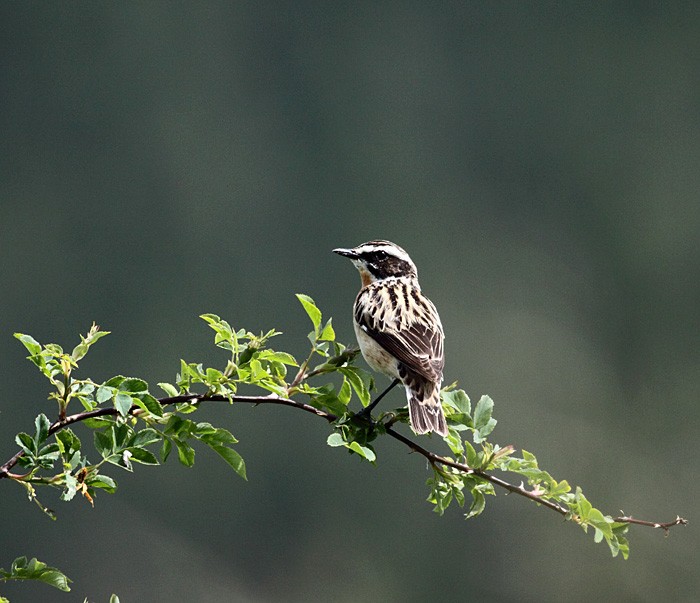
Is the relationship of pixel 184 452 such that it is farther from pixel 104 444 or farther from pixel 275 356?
pixel 275 356

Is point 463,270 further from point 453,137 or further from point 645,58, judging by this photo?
point 645,58

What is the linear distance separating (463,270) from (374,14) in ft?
13.9

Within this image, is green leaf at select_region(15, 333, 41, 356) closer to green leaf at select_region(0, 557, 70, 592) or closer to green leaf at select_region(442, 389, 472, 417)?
green leaf at select_region(0, 557, 70, 592)

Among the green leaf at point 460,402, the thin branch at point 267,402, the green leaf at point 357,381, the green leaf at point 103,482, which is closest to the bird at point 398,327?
the green leaf at point 460,402

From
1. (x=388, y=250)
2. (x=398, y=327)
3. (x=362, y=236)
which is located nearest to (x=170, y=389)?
(x=398, y=327)

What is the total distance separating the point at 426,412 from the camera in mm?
2533

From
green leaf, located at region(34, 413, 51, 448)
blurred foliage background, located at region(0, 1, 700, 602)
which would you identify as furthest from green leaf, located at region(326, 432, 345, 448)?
blurred foliage background, located at region(0, 1, 700, 602)

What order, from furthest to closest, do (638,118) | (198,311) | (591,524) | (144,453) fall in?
(638,118)
(198,311)
(591,524)
(144,453)

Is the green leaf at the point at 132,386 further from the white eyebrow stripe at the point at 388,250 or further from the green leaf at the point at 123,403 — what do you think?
the white eyebrow stripe at the point at 388,250

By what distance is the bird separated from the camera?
2969 mm

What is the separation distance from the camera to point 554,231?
16.4 m

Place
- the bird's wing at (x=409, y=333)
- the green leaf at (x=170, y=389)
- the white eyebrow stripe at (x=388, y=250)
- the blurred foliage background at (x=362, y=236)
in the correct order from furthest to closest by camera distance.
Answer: the blurred foliage background at (x=362, y=236) → the white eyebrow stripe at (x=388, y=250) → the bird's wing at (x=409, y=333) → the green leaf at (x=170, y=389)

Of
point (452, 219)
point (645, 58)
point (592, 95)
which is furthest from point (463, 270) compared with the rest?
point (645, 58)

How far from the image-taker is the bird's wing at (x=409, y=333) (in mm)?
3070
